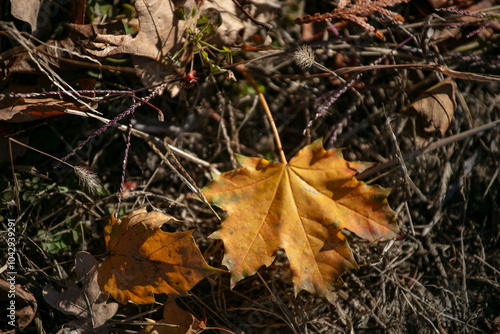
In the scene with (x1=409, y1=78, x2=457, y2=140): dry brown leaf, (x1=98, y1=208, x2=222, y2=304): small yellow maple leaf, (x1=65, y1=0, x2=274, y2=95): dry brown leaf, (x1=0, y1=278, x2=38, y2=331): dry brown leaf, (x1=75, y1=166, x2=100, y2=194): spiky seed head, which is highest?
(x1=65, y1=0, x2=274, y2=95): dry brown leaf

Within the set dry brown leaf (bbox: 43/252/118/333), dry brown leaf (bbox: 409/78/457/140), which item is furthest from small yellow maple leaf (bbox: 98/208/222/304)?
dry brown leaf (bbox: 409/78/457/140)

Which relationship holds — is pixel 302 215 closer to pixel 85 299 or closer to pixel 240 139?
pixel 240 139

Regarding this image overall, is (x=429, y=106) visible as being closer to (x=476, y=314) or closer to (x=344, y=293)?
(x=344, y=293)

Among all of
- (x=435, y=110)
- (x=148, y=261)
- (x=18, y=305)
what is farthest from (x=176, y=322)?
(x=435, y=110)

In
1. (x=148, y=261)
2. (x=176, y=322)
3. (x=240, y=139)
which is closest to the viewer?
(x=148, y=261)

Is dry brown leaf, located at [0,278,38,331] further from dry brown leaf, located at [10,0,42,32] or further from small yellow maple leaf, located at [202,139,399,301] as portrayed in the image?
dry brown leaf, located at [10,0,42,32]

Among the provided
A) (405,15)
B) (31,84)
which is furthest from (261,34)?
(31,84)
